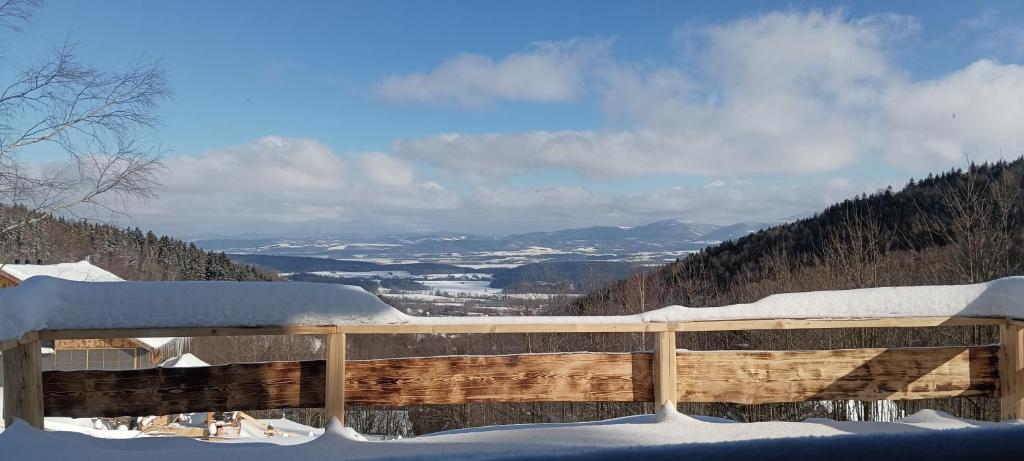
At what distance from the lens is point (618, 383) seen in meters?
3.22

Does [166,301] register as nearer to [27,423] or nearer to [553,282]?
[27,423]

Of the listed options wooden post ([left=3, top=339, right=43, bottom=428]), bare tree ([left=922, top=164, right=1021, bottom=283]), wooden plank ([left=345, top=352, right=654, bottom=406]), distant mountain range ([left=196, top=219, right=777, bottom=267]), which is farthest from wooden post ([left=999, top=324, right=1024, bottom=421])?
distant mountain range ([left=196, top=219, right=777, bottom=267])

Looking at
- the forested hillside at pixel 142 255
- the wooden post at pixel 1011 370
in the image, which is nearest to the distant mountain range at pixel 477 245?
the forested hillside at pixel 142 255

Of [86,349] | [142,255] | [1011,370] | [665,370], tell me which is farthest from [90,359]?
[142,255]

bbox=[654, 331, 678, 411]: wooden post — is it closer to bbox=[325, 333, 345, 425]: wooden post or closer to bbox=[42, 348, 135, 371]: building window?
bbox=[325, 333, 345, 425]: wooden post

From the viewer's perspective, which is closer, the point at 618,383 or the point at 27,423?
the point at 27,423

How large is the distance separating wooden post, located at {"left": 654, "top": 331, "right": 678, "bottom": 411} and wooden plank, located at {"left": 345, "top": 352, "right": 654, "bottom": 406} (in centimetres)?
6

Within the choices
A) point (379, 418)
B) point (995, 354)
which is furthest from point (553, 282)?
point (995, 354)

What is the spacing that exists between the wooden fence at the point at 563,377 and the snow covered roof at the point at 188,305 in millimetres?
57

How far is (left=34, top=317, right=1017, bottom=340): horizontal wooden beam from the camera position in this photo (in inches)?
114

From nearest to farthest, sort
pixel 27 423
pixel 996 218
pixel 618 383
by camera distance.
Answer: pixel 27 423
pixel 618 383
pixel 996 218

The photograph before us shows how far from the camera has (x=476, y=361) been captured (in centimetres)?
319

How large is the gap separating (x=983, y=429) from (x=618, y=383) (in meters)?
2.32

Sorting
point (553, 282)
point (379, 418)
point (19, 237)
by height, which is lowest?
point (379, 418)
